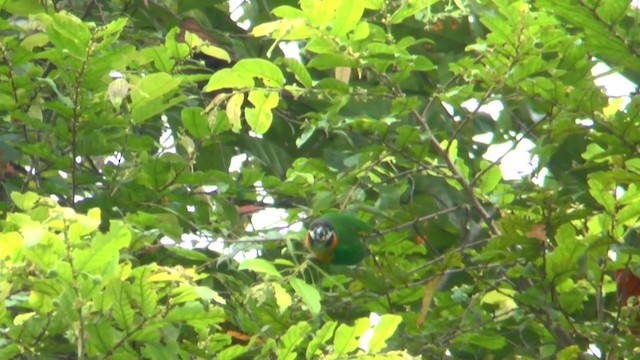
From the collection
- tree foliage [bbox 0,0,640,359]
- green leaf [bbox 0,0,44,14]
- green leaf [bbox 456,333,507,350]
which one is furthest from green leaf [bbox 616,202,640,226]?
green leaf [bbox 0,0,44,14]

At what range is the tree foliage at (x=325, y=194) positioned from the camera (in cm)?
216

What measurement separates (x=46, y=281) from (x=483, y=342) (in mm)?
932

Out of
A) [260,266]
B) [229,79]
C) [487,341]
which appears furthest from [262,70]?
[487,341]

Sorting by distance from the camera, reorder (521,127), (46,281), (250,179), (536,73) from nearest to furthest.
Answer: (46,281), (536,73), (250,179), (521,127)

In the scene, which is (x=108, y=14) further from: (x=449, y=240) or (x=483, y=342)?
(x=483, y=342)

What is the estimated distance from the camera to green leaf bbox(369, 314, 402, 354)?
212 cm

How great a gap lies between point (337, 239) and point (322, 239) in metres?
0.03

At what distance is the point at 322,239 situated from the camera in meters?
2.43

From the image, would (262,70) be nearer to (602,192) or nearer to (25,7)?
(602,192)

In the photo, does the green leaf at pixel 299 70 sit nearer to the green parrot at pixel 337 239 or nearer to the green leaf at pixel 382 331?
the green parrot at pixel 337 239

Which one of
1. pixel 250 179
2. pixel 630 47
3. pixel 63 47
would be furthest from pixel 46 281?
pixel 630 47

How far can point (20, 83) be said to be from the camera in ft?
8.71

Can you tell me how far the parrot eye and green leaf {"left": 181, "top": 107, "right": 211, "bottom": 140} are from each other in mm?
338

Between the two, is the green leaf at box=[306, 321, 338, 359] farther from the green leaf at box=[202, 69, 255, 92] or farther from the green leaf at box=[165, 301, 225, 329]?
the green leaf at box=[202, 69, 255, 92]
